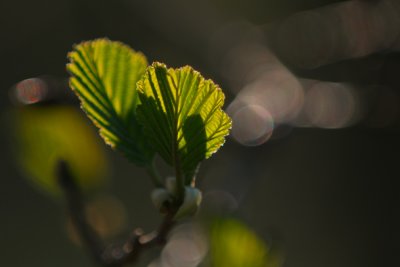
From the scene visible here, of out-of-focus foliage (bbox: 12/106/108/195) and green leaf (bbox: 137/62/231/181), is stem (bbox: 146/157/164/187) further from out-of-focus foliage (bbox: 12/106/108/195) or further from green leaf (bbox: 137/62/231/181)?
out-of-focus foliage (bbox: 12/106/108/195)

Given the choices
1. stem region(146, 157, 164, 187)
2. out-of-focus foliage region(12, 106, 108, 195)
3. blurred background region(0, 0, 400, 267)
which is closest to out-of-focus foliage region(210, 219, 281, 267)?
blurred background region(0, 0, 400, 267)

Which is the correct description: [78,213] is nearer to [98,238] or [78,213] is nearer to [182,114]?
[98,238]

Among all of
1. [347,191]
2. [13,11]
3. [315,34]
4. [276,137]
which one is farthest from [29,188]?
[276,137]

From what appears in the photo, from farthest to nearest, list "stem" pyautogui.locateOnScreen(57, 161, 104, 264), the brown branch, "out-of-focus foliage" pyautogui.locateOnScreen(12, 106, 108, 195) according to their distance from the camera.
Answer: "out-of-focus foliage" pyautogui.locateOnScreen(12, 106, 108, 195) → "stem" pyautogui.locateOnScreen(57, 161, 104, 264) → the brown branch

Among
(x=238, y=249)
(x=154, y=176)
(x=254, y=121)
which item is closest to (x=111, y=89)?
(x=154, y=176)

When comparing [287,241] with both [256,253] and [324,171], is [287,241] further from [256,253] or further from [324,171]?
[256,253]

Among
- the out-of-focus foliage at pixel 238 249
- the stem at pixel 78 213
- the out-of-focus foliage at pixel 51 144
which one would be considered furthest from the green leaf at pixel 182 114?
the out-of-focus foliage at pixel 51 144
